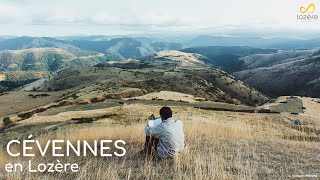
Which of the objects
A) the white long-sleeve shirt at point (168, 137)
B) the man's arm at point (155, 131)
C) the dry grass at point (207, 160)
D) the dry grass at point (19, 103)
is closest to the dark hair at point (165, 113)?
the white long-sleeve shirt at point (168, 137)

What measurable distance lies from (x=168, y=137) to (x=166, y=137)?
75mm

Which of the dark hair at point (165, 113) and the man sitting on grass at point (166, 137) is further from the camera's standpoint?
the dark hair at point (165, 113)

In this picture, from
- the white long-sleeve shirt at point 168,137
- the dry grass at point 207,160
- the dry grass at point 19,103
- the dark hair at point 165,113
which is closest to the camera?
the dry grass at point 207,160

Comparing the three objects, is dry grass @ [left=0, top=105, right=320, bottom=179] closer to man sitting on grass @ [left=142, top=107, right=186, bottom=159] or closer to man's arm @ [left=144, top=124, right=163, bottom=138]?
man sitting on grass @ [left=142, top=107, right=186, bottom=159]

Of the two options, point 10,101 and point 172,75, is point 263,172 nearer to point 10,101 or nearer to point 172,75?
point 10,101

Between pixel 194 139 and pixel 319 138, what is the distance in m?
9.94

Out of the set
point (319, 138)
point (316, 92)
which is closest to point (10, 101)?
point (319, 138)

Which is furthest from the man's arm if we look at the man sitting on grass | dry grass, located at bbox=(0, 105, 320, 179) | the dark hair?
dry grass, located at bbox=(0, 105, 320, 179)

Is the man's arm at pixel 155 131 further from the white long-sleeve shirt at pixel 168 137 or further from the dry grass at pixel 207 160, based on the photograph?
the dry grass at pixel 207 160

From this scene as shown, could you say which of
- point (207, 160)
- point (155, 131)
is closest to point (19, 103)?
point (155, 131)

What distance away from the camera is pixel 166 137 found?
13.3 metres

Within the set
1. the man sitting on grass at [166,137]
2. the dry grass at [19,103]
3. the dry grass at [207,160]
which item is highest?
the man sitting on grass at [166,137]

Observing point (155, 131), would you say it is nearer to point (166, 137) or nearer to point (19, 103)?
point (166, 137)

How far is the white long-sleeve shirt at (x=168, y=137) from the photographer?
42.9ft
